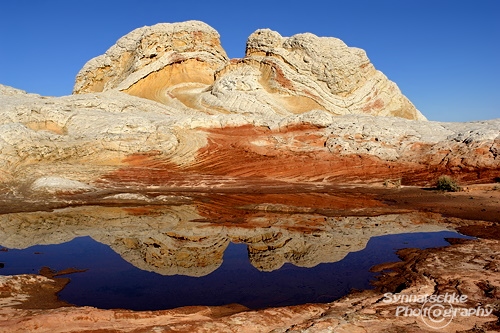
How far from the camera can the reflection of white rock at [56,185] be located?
44.9 ft

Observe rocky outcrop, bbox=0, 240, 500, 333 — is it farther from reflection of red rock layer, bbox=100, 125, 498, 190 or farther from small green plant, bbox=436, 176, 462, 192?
reflection of red rock layer, bbox=100, 125, 498, 190

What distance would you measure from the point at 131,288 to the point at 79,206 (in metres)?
6.79

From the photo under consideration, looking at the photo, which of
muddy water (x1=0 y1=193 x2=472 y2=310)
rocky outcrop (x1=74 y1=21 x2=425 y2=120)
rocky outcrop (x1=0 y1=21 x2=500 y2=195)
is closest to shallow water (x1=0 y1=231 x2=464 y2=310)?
muddy water (x1=0 y1=193 x2=472 y2=310)

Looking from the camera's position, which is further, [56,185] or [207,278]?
[56,185]

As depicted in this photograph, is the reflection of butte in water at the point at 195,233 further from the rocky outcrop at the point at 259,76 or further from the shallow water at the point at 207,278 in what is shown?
the rocky outcrop at the point at 259,76

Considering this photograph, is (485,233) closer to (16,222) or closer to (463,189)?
(463,189)

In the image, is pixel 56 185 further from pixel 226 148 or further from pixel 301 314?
pixel 301 314

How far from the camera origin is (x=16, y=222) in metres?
10.4

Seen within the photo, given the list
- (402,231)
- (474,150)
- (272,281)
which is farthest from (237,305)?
(474,150)

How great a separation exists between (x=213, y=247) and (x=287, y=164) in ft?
31.6

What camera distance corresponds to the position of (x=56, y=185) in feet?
45.3

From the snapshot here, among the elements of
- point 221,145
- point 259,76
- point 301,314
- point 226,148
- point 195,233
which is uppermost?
point 259,76

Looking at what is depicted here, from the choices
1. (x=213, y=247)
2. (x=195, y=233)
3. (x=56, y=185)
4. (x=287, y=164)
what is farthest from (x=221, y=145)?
(x=213, y=247)

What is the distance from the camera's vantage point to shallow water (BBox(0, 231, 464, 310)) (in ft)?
18.6
